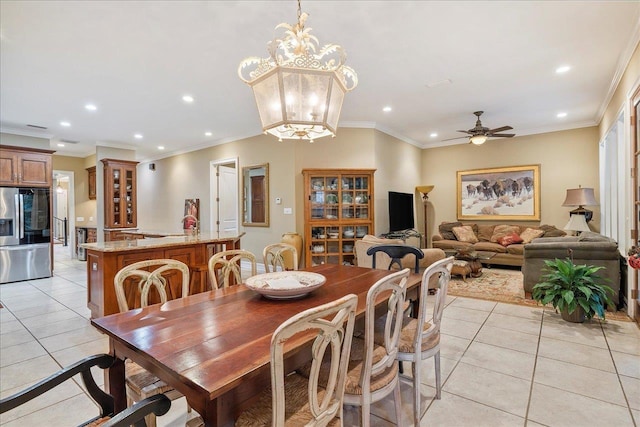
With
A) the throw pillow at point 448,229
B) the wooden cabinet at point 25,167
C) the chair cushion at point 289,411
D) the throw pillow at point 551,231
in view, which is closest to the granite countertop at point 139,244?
the chair cushion at point 289,411

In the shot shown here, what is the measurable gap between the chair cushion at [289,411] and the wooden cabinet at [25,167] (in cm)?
666

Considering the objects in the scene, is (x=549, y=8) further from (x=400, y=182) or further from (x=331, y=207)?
(x=400, y=182)

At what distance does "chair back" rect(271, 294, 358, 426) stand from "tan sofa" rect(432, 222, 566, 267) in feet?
15.3

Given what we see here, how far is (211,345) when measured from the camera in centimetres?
123

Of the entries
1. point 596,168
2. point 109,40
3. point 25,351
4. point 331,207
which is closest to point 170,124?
point 109,40

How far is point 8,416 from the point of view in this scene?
6.33ft

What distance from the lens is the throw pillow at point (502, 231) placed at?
21.1ft

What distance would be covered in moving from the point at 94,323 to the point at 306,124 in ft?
4.99

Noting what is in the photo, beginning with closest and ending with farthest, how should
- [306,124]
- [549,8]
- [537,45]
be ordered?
[306,124] < [549,8] < [537,45]

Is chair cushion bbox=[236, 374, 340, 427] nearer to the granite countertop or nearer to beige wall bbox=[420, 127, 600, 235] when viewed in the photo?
the granite countertop

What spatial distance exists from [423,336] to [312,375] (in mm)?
1063

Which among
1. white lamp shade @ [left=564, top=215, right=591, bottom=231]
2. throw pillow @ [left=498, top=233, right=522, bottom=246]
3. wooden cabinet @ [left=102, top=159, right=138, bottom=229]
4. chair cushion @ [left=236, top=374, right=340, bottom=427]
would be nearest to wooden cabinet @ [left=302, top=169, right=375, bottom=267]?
throw pillow @ [left=498, top=233, right=522, bottom=246]

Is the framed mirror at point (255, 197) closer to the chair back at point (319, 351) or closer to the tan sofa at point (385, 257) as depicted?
the tan sofa at point (385, 257)

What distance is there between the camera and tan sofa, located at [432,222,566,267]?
5.86 meters
